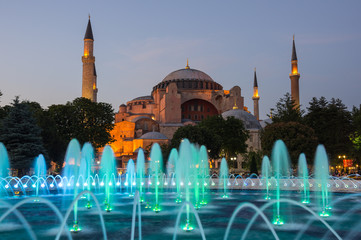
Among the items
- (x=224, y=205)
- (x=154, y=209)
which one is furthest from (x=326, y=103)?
(x=154, y=209)

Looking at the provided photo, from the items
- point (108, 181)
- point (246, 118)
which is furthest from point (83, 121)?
point (246, 118)

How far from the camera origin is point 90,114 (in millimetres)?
38812

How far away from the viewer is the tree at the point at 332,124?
113 feet

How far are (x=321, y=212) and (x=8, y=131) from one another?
20.1 meters

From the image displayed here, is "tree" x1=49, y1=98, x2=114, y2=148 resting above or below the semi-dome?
below

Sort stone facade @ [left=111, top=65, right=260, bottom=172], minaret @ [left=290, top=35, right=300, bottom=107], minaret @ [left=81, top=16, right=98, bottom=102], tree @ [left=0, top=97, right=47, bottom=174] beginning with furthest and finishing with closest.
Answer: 1. stone facade @ [left=111, top=65, right=260, bottom=172]
2. minaret @ [left=290, top=35, right=300, bottom=107]
3. minaret @ [left=81, top=16, right=98, bottom=102]
4. tree @ [left=0, top=97, right=47, bottom=174]

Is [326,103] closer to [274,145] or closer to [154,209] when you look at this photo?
[274,145]

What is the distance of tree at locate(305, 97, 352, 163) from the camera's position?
3450 cm

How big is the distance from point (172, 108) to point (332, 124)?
29435 mm

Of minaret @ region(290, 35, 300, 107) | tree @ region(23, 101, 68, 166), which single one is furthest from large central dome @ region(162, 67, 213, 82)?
tree @ region(23, 101, 68, 166)

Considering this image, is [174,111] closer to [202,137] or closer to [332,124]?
[202,137]

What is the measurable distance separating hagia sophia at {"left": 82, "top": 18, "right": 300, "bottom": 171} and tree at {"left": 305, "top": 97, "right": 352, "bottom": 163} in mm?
11459

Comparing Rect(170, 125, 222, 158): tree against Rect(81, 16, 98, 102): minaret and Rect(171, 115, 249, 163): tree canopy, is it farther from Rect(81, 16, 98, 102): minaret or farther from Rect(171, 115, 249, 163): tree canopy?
Rect(81, 16, 98, 102): minaret

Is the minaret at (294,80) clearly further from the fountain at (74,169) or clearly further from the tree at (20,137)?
the tree at (20,137)
